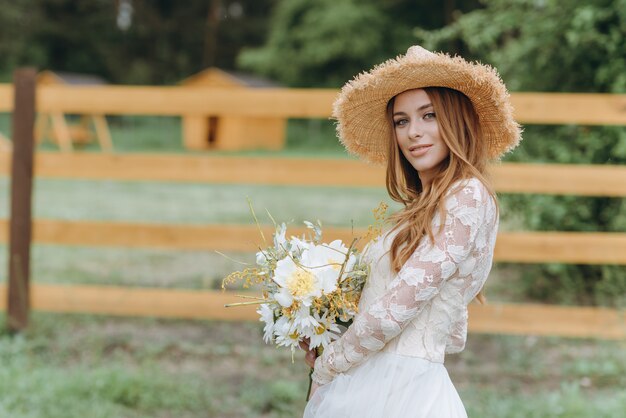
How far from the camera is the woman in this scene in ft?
5.81

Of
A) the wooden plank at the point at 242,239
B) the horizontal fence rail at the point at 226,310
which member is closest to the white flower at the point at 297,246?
the wooden plank at the point at 242,239

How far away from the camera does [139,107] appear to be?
14.4 ft

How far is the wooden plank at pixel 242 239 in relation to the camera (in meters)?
4.18

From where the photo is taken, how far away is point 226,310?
14.1 feet

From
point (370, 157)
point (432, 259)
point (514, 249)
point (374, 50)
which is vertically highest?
point (374, 50)

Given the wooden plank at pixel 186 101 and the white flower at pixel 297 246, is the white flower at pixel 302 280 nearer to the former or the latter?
the white flower at pixel 297 246

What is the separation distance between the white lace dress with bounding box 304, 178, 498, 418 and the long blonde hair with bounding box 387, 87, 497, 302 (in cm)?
4

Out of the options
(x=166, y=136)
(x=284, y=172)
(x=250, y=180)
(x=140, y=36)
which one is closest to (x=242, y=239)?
(x=250, y=180)

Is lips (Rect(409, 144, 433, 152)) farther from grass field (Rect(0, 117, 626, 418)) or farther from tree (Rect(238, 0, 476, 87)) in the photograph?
tree (Rect(238, 0, 476, 87))

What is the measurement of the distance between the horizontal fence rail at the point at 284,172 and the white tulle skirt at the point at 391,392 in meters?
2.32

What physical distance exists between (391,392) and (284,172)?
8.32 ft

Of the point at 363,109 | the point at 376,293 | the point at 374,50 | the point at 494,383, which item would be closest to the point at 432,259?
the point at 376,293

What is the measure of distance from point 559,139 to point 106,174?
272 centimetres

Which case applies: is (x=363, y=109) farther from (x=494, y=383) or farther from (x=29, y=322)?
(x=29, y=322)
